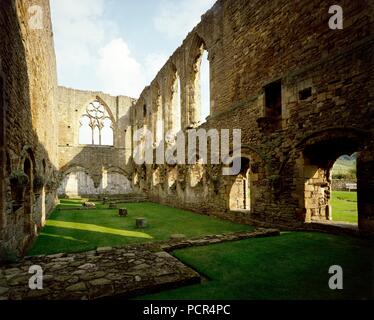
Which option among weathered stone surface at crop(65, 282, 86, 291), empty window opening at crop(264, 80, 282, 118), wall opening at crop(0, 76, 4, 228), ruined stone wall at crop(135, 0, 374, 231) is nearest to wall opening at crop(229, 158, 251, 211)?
ruined stone wall at crop(135, 0, 374, 231)

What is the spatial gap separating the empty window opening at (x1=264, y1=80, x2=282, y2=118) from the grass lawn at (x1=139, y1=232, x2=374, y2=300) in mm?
3975

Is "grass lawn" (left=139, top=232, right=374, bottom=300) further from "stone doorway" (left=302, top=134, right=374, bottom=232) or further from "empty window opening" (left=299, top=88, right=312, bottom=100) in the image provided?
"empty window opening" (left=299, top=88, right=312, bottom=100)

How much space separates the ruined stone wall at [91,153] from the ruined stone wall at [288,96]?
14.0 meters

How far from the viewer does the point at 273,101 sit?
26.2 ft

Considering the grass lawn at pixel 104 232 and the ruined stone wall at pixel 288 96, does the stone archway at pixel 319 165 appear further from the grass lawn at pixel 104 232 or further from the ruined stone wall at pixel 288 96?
the grass lawn at pixel 104 232

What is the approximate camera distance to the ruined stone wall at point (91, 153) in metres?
22.0

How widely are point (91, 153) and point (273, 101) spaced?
1904 cm

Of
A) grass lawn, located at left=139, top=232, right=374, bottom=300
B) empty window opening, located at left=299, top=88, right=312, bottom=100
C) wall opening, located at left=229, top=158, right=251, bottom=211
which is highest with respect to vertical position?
empty window opening, located at left=299, top=88, right=312, bottom=100

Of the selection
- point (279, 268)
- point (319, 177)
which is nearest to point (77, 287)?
point (279, 268)

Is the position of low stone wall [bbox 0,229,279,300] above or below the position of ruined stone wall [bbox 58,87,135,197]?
below

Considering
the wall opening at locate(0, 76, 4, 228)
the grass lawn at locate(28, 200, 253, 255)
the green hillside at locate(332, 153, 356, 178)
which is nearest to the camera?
the wall opening at locate(0, 76, 4, 228)

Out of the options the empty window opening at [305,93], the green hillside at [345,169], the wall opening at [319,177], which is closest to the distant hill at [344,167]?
the green hillside at [345,169]

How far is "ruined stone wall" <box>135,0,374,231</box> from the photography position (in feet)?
17.5
